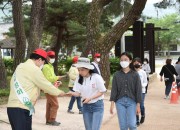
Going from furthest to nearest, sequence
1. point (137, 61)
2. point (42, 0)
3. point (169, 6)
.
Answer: point (169, 6) < point (42, 0) < point (137, 61)

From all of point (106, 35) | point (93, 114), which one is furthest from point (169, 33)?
A: point (93, 114)

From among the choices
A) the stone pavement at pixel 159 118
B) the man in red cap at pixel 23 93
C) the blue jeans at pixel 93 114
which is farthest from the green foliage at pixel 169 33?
the man in red cap at pixel 23 93

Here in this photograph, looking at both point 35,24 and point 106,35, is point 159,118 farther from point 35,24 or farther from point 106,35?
point 35,24

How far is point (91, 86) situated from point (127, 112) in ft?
3.00

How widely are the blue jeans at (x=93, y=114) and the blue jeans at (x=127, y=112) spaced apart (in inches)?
20.7

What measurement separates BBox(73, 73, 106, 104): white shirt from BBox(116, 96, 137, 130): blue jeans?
1.97ft

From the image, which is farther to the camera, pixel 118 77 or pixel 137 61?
pixel 137 61

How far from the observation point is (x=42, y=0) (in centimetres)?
1791

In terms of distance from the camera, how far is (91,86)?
→ 6.51 metres

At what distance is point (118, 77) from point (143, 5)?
37.8ft

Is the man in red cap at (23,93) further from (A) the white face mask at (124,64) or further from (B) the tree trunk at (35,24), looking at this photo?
(B) the tree trunk at (35,24)

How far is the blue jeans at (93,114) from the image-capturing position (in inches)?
259

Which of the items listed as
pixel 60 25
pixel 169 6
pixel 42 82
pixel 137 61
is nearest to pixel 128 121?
pixel 42 82

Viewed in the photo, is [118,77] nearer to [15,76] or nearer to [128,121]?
[128,121]
